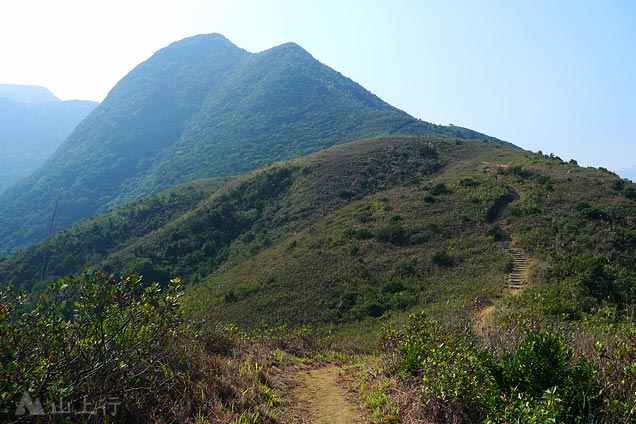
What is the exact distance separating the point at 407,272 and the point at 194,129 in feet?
358

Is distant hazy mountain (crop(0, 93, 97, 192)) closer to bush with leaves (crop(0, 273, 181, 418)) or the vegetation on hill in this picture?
the vegetation on hill

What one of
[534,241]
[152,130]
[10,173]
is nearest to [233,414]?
[534,241]

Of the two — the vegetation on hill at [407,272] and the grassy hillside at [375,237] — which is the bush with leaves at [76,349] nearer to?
the vegetation on hill at [407,272]

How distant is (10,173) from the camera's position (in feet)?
453

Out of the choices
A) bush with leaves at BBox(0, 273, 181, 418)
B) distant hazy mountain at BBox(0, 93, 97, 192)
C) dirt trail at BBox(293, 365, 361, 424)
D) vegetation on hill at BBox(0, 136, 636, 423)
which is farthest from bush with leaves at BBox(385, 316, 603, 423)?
distant hazy mountain at BBox(0, 93, 97, 192)

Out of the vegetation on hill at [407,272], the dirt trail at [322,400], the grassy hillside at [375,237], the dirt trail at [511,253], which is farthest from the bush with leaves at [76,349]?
the dirt trail at [511,253]

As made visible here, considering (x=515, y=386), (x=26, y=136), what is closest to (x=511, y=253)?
(x=515, y=386)

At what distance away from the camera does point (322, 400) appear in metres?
5.90

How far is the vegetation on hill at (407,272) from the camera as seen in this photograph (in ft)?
14.1

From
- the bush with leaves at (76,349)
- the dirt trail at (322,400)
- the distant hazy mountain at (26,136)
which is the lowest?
the distant hazy mountain at (26,136)

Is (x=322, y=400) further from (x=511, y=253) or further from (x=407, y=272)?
(x=511, y=253)

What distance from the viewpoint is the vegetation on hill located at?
4.29 m

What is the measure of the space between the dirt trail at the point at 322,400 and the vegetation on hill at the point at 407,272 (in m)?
0.36

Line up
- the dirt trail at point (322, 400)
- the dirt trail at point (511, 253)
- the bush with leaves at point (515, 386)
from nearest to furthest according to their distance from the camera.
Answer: the bush with leaves at point (515, 386), the dirt trail at point (322, 400), the dirt trail at point (511, 253)
